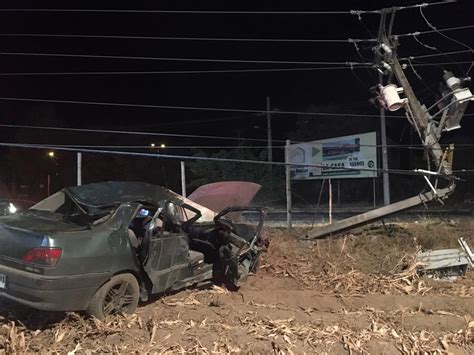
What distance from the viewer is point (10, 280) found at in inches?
223

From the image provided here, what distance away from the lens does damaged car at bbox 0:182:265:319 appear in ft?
18.3

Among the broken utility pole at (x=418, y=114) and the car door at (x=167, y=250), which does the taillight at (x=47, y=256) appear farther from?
the broken utility pole at (x=418, y=114)

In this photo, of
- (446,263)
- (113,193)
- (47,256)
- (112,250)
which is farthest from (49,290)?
(446,263)

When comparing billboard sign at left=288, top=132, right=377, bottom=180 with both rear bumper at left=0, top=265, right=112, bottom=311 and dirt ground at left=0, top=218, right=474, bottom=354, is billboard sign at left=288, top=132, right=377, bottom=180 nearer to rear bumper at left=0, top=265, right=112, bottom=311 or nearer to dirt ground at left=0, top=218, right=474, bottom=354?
dirt ground at left=0, top=218, right=474, bottom=354

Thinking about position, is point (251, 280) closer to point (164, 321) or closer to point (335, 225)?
point (164, 321)

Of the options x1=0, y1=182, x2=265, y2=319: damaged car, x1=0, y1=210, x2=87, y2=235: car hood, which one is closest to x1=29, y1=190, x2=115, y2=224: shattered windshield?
x1=0, y1=182, x2=265, y2=319: damaged car

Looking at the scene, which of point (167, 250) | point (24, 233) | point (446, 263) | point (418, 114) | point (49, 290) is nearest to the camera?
point (49, 290)

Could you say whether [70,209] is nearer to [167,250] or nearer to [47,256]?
[167,250]

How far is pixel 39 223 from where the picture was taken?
20.2 ft

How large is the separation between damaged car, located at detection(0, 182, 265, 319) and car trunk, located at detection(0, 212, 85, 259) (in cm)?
1

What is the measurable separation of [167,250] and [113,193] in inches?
42.4

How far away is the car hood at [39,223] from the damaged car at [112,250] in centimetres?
1

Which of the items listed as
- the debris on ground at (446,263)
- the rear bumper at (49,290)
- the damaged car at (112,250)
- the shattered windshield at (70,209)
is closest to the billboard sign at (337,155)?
the debris on ground at (446,263)

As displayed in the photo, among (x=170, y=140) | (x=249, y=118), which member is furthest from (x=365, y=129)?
(x=170, y=140)
